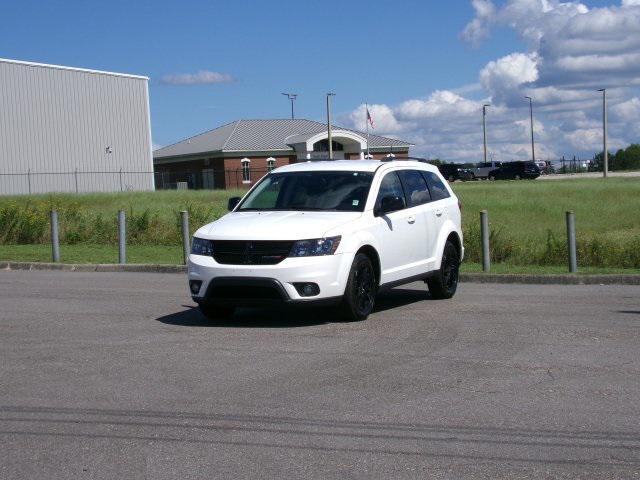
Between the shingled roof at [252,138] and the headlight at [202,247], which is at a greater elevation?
the shingled roof at [252,138]

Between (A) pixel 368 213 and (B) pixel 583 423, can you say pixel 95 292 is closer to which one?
(A) pixel 368 213

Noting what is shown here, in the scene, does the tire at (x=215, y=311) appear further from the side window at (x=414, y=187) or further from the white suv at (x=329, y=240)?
the side window at (x=414, y=187)

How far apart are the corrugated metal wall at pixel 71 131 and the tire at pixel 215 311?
4561 centimetres

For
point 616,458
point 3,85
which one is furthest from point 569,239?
point 3,85

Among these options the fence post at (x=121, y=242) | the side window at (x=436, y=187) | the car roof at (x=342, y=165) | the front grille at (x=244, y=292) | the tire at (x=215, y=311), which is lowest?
the tire at (x=215, y=311)

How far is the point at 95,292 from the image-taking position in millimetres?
14078

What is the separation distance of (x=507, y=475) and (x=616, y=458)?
0.71 m

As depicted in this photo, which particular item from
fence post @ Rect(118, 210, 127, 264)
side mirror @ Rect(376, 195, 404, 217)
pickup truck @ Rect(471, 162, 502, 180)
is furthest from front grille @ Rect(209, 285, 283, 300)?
pickup truck @ Rect(471, 162, 502, 180)

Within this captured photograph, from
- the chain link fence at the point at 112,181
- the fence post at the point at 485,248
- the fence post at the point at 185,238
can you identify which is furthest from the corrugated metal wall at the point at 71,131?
the fence post at the point at 485,248

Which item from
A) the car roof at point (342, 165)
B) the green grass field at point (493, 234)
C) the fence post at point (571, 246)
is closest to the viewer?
the car roof at point (342, 165)

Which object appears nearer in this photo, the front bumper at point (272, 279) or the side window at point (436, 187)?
the front bumper at point (272, 279)

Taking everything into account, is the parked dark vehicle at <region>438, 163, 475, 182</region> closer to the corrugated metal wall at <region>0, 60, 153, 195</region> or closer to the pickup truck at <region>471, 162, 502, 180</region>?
the pickup truck at <region>471, 162, 502, 180</region>

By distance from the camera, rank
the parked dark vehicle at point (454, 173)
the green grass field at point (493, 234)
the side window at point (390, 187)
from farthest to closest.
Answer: the parked dark vehicle at point (454, 173) → the green grass field at point (493, 234) → the side window at point (390, 187)

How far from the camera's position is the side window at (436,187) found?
43.1ft
